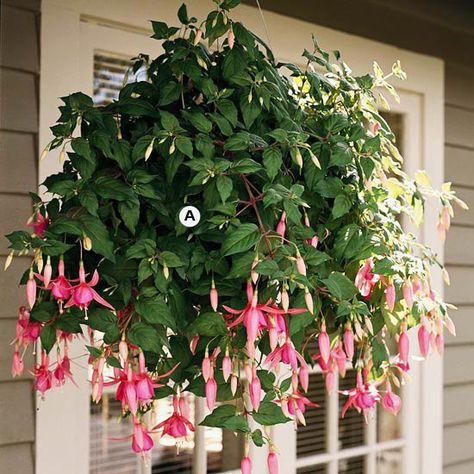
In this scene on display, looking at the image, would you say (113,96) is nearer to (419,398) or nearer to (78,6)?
(78,6)

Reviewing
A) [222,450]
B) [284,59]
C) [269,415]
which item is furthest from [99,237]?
[284,59]

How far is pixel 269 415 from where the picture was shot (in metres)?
1.29

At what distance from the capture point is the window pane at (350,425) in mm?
2818

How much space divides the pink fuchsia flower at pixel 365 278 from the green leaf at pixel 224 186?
12.8 inches

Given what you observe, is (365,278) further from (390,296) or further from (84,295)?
(84,295)

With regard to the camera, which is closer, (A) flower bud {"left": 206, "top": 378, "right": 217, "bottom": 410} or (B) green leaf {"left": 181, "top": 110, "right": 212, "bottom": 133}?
(A) flower bud {"left": 206, "top": 378, "right": 217, "bottom": 410}

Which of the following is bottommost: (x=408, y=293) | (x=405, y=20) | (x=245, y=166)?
(x=408, y=293)

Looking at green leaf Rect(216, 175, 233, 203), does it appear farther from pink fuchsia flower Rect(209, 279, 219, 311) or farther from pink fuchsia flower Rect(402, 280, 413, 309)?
pink fuchsia flower Rect(402, 280, 413, 309)

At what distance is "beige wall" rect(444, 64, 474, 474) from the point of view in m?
3.08

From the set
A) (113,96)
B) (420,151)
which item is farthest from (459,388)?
(113,96)

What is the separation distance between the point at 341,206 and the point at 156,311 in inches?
15.4

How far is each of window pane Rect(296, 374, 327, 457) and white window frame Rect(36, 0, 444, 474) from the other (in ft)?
0.17

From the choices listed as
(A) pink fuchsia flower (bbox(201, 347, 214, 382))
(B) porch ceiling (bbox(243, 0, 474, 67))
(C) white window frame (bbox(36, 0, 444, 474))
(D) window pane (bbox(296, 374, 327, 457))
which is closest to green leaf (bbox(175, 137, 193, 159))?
(A) pink fuchsia flower (bbox(201, 347, 214, 382))

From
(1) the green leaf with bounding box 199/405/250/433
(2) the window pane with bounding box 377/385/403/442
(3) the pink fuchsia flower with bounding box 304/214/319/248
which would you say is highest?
(3) the pink fuchsia flower with bounding box 304/214/319/248
